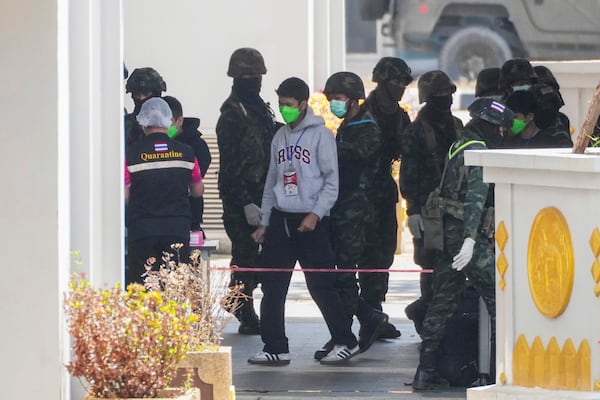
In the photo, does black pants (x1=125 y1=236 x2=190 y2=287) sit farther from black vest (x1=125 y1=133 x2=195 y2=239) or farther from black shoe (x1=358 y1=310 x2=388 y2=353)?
black shoe (x1=358 y1=310 x2=388 y2=353)

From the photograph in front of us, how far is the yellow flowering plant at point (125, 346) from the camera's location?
6.84 metres

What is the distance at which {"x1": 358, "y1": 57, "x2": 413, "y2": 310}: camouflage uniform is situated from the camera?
11.2 m

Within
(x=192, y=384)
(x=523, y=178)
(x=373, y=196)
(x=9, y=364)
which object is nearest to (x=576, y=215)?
(x=523, y=178)

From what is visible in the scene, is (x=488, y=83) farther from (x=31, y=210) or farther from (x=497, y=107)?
(x=31, y=210)

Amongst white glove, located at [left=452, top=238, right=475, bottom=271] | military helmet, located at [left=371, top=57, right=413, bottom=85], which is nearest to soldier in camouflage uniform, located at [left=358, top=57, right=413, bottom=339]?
military helmet, located at [left=371, top=57, right=413, bottom=85]

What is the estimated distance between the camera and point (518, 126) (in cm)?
993

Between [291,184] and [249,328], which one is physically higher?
[291,184]

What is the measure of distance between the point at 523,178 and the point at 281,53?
914 centimetres

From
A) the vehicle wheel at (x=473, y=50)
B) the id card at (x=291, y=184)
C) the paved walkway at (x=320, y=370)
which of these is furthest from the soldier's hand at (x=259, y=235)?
the vehicle wheel at (x=473, y=50)

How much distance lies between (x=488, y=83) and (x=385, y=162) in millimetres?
951

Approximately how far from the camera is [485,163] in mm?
7523

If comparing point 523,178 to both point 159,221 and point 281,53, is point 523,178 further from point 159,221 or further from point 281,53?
point 281,53

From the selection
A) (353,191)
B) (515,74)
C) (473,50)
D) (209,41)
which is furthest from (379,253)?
(473,50)

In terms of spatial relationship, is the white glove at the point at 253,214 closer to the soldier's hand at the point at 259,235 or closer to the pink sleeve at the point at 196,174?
the soldier's hand at the point at 259,235
